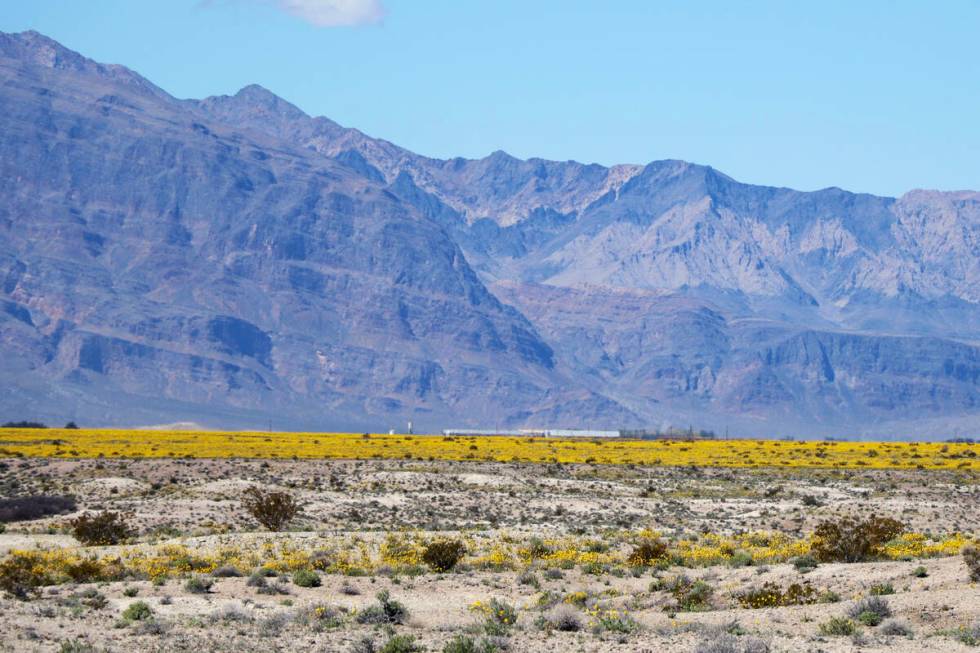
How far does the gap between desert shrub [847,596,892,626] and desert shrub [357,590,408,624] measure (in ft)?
23.1

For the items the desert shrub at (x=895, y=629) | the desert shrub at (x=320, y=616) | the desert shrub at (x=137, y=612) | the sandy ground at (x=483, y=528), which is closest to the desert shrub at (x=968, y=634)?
the sandy ground at (x=483, y=528)

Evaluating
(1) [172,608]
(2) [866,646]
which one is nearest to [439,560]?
(1) [172,608]

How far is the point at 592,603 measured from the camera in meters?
27.4

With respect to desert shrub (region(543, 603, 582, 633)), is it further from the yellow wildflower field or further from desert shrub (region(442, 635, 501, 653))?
the yellow wildflower field

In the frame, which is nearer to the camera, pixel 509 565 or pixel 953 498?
pixel 509 565

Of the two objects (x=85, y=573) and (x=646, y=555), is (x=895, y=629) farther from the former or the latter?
(x=85, y=573)

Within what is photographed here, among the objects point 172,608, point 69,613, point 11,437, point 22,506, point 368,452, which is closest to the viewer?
point 69,613

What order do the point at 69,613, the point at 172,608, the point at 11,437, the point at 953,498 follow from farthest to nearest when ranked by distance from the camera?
1. the point at 11,437
2. the point at 953,498
3. the point at 172,608
4. the point at 69,613

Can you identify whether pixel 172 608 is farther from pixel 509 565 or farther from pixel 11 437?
pixel 11 437

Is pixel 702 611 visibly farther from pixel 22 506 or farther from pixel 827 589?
pixel 22 506

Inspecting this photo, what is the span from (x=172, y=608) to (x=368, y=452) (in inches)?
2334

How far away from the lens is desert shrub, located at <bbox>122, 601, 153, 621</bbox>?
24891 mm

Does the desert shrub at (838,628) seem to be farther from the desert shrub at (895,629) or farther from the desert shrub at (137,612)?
the desert shrub at (137,612)

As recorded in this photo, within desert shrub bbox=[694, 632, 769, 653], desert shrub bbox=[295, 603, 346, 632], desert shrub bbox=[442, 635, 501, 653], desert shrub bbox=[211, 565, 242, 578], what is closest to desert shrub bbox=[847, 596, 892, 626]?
desert shrub bbox=[694, 632, 769, 653]
